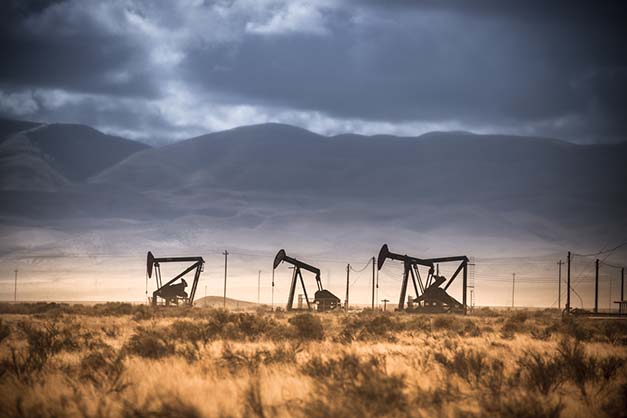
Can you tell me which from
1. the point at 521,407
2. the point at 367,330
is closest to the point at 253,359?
the point at 521,407

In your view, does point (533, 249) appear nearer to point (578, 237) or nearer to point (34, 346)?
point (578, 237)

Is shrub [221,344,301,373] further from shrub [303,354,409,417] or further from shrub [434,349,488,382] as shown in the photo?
shrub [434,349,488,382]

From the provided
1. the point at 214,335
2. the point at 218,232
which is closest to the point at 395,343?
the point at 214,335

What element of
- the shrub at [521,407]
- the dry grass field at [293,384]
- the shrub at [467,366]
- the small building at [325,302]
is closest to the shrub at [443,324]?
the dry grass field at [293,384]

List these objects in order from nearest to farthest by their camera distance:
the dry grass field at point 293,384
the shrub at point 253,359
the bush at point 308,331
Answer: the dry grass field at point 293,384, the shrub at point 253,359, the bush at point 308,331

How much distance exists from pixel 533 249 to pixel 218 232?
71.0 metres

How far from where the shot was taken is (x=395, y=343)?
2309cm

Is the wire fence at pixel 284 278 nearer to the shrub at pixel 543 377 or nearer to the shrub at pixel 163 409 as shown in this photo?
the shrub at pixel 543 377

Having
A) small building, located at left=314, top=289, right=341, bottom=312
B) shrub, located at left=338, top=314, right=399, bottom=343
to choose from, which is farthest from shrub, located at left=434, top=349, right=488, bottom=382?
small building, located at left=314, top=289, right=341, bottom=312

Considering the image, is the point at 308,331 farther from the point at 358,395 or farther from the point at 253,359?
the point at 358,395

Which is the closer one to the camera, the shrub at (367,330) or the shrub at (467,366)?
the shrub at (467,366)

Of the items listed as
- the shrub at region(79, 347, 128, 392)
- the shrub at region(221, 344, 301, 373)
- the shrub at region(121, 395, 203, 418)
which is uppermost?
the shrub at region(221, 344, 301, 373)

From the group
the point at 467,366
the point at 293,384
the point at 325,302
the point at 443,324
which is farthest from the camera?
the point at 325,302

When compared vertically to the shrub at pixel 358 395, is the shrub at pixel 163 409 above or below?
below
